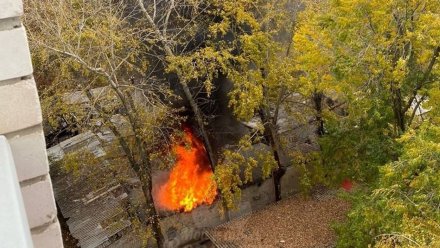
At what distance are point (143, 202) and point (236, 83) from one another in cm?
564

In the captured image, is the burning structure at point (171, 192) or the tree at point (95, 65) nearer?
the tree at point (95, 65)

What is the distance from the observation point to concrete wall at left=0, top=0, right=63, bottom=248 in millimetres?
1936

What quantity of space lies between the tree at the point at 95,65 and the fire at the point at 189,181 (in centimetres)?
169

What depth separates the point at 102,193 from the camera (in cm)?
1686

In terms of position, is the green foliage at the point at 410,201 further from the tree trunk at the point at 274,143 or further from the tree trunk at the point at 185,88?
A: the tree trunk at the point at 185,88

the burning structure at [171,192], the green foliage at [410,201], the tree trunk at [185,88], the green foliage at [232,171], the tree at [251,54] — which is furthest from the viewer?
the burning structure at [171,192]

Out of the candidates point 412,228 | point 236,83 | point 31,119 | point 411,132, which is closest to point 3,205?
point 31,119

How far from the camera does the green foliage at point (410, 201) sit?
8.25 m

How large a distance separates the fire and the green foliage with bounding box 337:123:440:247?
6432 millimetres

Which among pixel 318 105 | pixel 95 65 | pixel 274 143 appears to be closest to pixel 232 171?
pixel 274 143

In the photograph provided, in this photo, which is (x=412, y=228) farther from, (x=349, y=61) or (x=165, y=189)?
(x=165, y=189)

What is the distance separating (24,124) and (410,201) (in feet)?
28.8

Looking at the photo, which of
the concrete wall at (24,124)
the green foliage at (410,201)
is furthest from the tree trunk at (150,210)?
the concrete wall at (24,124)

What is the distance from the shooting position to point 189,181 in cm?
1780
